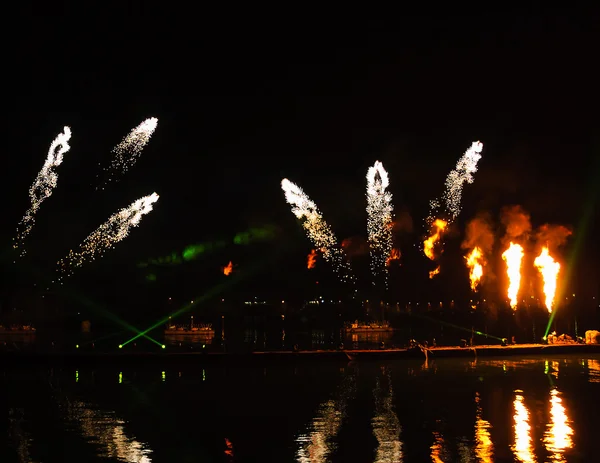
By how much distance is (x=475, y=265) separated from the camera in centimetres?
7194

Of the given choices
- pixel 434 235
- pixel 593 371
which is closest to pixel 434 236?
pixel 434 235

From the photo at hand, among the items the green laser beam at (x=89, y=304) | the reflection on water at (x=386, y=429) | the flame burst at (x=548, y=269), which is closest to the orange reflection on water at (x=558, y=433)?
the reflection on water at (x=386, y=429)

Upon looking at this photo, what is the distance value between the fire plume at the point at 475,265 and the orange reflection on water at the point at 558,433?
44772 millimetres

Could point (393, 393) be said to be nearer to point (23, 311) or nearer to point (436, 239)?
point (436, 239)

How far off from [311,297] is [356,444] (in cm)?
7667

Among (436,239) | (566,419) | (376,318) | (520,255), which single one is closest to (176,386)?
(566,419)

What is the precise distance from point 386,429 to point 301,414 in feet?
11.4

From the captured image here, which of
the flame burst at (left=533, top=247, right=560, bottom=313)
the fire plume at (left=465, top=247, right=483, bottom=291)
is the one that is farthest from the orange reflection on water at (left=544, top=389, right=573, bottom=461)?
the fire plume at (left=465, top=247, right=483, bottom=291)

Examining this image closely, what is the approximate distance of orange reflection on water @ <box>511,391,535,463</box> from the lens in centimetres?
1650

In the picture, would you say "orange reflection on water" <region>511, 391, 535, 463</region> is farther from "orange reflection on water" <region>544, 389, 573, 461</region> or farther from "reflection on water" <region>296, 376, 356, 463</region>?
"reflection on water" <region>296, 376, 356, 463</region>

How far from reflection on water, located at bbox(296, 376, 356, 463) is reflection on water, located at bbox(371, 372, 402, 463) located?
1.04 m

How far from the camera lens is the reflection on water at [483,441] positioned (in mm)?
16500

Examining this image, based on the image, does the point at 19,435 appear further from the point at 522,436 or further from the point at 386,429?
the point at 522,436

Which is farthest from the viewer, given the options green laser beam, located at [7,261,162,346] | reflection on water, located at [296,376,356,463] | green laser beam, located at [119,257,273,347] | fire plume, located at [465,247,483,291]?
green laser beam, located at [119,257,273,347]
